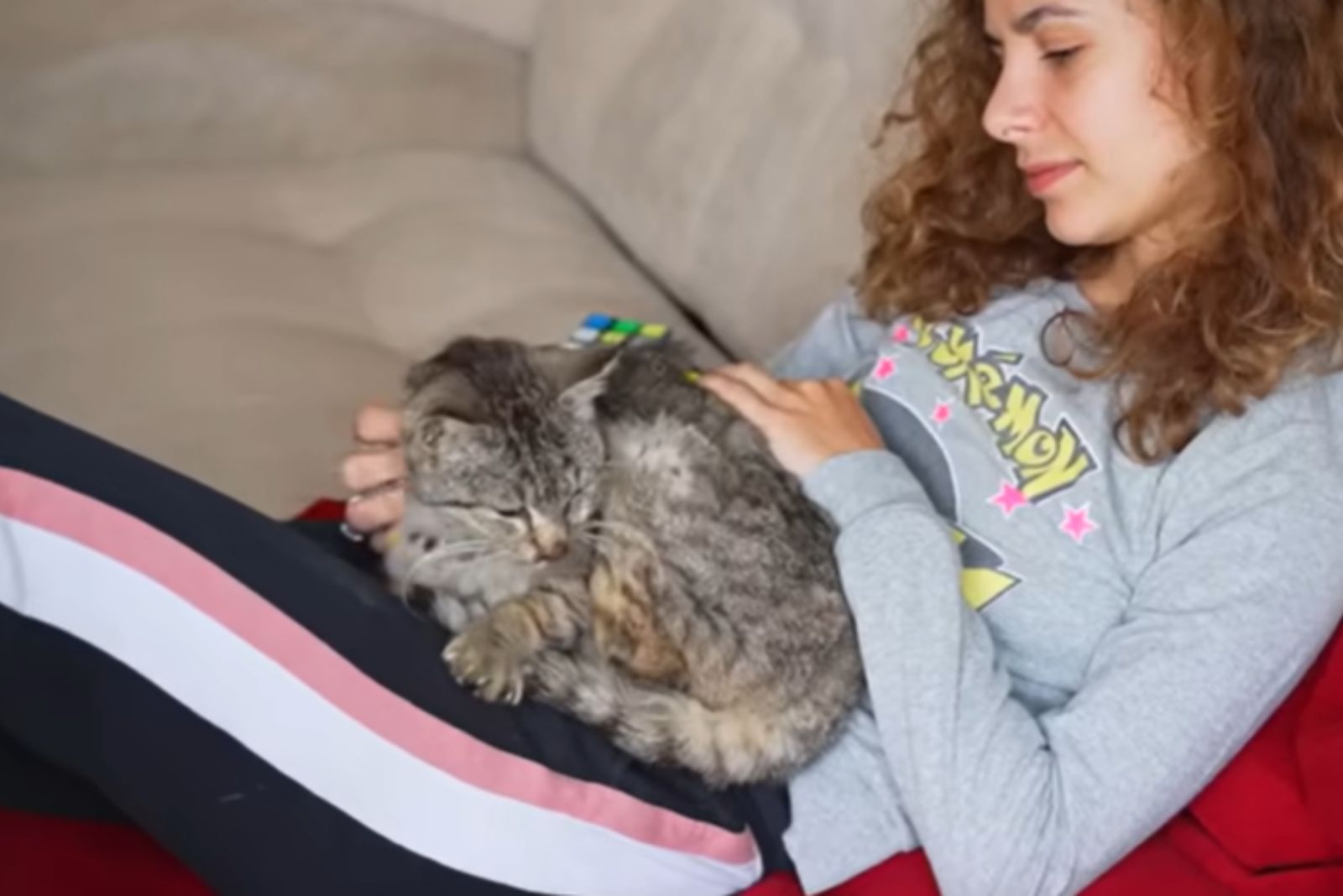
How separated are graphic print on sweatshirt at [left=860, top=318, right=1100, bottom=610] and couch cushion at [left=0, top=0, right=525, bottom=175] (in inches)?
46.5

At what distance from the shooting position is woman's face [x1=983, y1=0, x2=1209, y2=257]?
1170mm

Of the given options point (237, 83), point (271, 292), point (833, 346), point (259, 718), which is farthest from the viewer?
point (237, 83)

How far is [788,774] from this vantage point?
121 cm

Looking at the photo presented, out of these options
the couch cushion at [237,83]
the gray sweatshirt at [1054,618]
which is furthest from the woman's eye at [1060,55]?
the couch cushion at [237,83]

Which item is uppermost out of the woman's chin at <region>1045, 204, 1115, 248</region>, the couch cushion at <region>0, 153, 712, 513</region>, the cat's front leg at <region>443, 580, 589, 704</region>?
the couch cushion at <region>0, 153, 712, 513</region>

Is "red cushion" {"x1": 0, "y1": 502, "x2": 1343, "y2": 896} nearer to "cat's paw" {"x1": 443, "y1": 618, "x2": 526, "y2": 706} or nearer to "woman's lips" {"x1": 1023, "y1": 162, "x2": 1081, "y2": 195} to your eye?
"cat's paw" {"x1": 443, "y1": 618, "x2": 526, "y2": 706}

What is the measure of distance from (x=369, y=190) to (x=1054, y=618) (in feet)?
4.37

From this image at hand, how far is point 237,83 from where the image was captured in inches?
95.1

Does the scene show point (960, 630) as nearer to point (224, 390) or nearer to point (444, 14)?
point (224, 390)

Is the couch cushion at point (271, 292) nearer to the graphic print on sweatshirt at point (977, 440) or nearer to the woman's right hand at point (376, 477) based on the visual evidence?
the woman's right hand at point (376, 477)

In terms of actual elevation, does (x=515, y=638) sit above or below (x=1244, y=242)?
above

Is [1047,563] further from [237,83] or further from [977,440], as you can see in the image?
[237,83]

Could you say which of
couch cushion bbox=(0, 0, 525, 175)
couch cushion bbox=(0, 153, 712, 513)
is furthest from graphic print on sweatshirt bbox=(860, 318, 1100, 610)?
couch cushion bbox=(0, 0, 525, 175)

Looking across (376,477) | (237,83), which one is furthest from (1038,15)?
(237,83)
